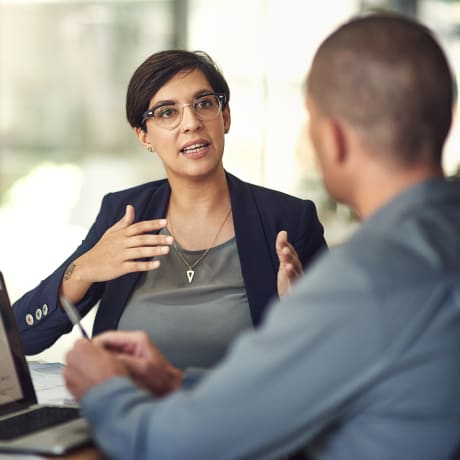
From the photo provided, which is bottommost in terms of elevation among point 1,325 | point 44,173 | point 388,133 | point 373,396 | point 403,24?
point 44,173

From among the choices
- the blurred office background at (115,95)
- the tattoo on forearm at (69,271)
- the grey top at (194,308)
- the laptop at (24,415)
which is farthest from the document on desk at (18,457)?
the blurred office background at (115,95)

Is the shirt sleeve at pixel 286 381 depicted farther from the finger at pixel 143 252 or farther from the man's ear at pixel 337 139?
the finger at pixel 143 252

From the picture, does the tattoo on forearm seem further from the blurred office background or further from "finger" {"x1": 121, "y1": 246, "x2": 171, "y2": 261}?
the blurred office background

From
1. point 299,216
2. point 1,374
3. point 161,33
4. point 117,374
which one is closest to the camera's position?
point 117,374

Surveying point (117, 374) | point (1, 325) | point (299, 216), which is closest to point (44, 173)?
point (299, 216)

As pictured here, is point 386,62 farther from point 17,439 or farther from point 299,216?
point 299,216

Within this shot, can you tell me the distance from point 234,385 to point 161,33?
16.2ft

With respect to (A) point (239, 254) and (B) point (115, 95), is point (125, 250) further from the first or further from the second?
(B) point (115, 95)

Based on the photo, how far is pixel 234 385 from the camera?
3.76ft

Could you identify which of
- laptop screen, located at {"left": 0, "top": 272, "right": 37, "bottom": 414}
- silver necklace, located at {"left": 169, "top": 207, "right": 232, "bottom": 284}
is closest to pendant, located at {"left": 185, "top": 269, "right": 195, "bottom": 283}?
silver necklace, located at {"left": 169, "top": 207, "right": 232, "bottom": 284}

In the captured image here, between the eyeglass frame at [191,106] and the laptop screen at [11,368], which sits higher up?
the eyeglass frame at [191,106]

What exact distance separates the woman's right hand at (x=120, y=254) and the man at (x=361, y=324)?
3.02 ft

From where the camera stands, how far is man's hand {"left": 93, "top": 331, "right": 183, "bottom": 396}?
1.48 m

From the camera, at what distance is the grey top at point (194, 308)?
2.40m
